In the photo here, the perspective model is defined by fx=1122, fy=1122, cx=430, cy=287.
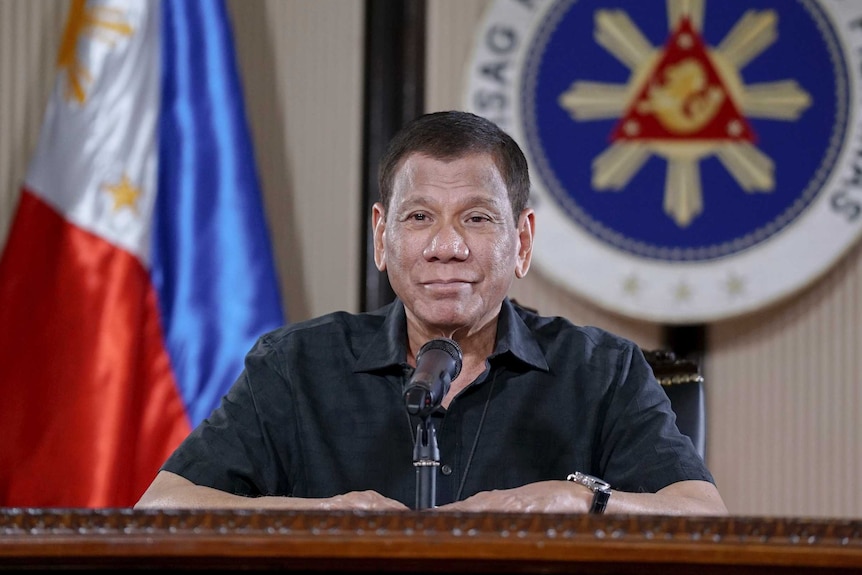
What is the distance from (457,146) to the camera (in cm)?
183

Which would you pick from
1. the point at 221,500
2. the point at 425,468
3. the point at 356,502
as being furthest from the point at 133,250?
the point at 425,468

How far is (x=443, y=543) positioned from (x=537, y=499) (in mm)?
496

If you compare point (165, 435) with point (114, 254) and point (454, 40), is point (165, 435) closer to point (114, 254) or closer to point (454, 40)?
point (114, 254)

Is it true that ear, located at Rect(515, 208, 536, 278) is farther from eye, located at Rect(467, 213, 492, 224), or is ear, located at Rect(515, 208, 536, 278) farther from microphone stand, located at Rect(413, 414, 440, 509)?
microphone stand, located at Rect(413, 414, 440, 509)

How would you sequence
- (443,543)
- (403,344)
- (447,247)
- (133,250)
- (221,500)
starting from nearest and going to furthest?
(443,543) → (221,500) → (447,247) → (403,344) → (133,250)

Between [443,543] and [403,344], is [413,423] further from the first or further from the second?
[443,543]

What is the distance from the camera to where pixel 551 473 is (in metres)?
1.85

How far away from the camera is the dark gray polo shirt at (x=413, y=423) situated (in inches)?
71.3

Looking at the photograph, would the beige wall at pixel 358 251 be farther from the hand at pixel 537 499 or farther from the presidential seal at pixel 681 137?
the hand at pixel 537 499

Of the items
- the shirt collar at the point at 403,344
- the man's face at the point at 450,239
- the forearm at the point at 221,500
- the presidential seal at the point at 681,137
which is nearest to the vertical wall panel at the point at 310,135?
the presidential seal at the point at 681,137

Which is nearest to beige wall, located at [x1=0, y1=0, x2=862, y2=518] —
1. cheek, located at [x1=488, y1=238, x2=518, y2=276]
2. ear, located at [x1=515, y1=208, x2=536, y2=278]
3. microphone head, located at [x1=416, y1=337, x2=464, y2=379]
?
ear, located at [x1=515, y1=208, x2=536, y2=278]

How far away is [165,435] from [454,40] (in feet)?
4.41

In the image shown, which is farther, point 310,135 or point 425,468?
point 310,135

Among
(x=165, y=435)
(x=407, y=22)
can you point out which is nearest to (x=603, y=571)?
(x=165, y=435)
